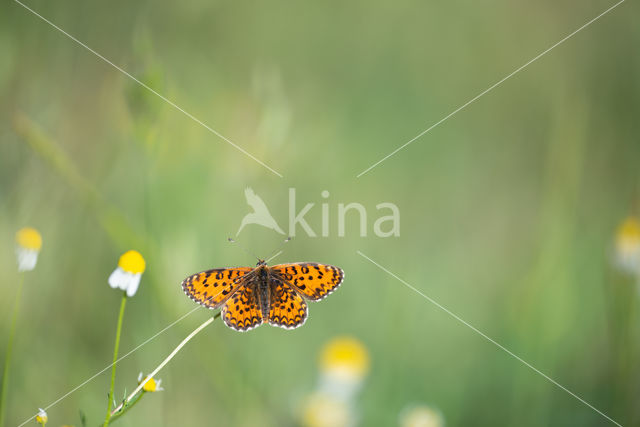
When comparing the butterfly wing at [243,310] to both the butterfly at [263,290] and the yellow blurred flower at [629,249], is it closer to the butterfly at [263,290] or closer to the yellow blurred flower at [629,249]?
the butterfly at [263,290]

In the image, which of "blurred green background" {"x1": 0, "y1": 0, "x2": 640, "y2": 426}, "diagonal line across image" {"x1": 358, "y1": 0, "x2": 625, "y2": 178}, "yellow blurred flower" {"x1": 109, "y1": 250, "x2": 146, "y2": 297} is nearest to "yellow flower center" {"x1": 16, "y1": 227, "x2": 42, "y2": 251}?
"yellow blurred flower" {"x1": 109, "y1": 250, "x2": 146, "y2": 297}

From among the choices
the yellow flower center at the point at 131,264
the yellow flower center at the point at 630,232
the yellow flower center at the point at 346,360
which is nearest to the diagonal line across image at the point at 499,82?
the yellow flower center at the point at 630,232

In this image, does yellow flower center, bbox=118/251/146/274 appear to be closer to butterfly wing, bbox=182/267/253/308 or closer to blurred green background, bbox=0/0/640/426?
butterfly wing, bbox=182/267/253/308

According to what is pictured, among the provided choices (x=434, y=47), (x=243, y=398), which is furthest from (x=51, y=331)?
(x=434, y=47)

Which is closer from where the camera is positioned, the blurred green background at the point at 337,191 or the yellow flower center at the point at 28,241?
the yellow flower center at the point at 28,241

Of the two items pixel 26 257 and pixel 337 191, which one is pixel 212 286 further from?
pixel 337 191

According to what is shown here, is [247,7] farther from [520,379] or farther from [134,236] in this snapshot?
[520,379]

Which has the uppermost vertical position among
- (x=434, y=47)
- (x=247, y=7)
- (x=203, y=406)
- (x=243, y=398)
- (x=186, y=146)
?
(x=247, y=7)
